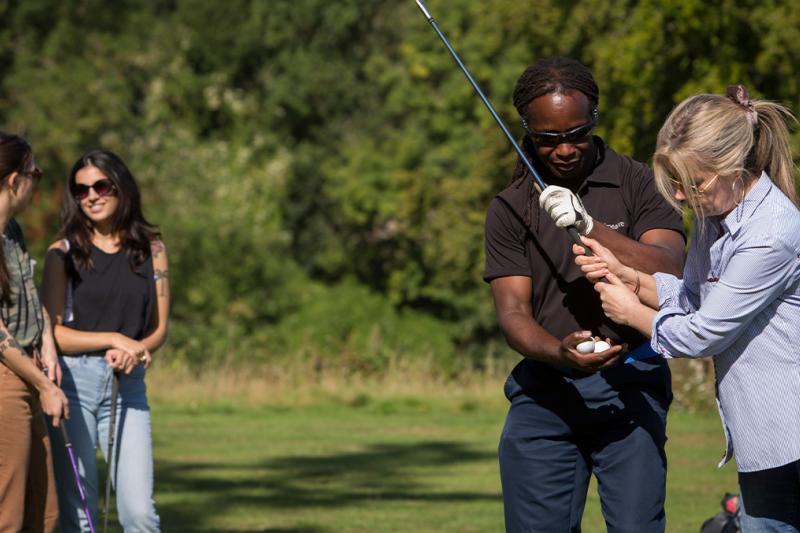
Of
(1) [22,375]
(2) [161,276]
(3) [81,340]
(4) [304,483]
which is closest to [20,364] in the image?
(1) [22,375]

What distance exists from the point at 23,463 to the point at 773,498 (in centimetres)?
311

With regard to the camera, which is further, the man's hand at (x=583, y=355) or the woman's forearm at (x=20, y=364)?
the woman's forearm at (x=20, y=364)

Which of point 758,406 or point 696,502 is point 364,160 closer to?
point 696,502

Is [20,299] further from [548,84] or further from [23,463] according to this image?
[548,84]

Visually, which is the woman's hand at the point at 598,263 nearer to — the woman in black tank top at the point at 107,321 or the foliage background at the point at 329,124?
the woman in black tank top at the point at 107,321

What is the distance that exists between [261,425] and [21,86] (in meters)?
27.7

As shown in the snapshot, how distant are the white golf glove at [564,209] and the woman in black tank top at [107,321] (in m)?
2.78

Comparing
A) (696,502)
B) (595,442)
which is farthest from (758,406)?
(696,502)

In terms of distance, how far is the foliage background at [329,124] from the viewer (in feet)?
82.9

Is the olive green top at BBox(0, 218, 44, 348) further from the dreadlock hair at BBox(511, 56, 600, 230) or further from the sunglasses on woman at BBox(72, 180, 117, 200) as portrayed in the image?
the dreadlock hair at BBox(511, 56, 600, 230)

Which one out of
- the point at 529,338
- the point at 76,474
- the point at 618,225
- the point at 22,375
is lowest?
the point at 76,474

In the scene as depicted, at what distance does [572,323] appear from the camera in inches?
185

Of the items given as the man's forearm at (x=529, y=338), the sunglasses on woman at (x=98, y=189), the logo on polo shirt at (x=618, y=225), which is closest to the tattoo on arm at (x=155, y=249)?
the sunglasses on woman at (x=98, y=189)

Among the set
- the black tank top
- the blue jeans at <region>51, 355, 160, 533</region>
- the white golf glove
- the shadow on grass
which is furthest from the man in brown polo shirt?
the shadow on grass
